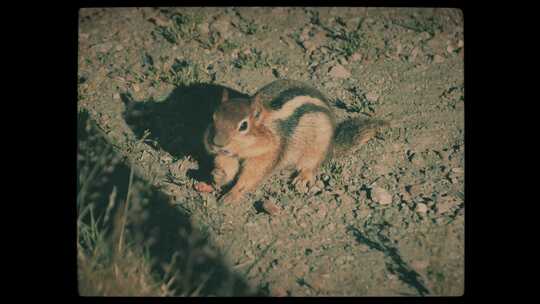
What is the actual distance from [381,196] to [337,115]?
0.80 meters

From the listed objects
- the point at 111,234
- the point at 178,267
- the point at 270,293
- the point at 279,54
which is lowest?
the point at 270,293

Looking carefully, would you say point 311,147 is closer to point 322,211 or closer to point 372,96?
point 322,211

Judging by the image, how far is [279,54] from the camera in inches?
138

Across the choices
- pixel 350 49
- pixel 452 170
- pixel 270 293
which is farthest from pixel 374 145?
pixel 270 293

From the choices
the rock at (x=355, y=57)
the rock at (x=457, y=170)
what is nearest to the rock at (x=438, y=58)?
the rock at (x=355, y=57)

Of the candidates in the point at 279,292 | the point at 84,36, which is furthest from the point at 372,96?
the point at 84,36

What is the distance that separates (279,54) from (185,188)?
1.53 metres

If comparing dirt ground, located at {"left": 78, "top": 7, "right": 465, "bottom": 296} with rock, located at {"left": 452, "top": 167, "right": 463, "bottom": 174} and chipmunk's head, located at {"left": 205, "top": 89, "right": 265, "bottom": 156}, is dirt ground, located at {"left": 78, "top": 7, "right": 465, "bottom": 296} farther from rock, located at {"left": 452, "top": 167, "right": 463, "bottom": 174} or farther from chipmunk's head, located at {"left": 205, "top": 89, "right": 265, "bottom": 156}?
chipmunk's head, located at {"left": 205, "top": 89, "right": 265, "bottom": 156}

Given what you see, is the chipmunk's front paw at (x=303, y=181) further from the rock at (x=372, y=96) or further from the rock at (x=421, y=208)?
the rock at (x=372, y=96)

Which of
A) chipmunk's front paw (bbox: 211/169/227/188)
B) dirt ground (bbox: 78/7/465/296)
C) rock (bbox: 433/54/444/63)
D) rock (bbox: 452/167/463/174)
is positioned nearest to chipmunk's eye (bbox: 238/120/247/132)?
chipmunk's front paw (bbox: 211/169/227/188)

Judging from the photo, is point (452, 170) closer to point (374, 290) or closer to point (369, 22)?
point (374, 290)

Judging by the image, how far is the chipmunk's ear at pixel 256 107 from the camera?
2.38m

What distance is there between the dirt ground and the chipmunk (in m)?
0.13

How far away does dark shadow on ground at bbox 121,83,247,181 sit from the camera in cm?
284
